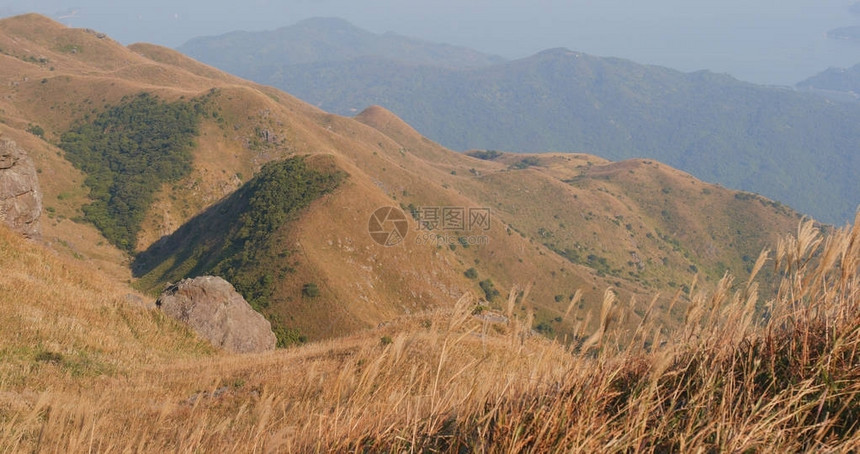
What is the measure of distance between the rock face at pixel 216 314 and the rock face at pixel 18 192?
13.3m

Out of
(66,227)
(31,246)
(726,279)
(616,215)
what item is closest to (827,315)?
(726,279)

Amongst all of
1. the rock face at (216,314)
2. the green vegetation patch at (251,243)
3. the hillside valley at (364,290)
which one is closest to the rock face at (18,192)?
the hillside valley at (364,290)

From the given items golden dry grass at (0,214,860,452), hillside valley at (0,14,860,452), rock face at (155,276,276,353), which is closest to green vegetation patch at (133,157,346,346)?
hillside valley at (0,14,860,452)

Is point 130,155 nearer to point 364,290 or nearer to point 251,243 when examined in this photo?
point 251,243

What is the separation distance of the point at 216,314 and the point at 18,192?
17.0 metres

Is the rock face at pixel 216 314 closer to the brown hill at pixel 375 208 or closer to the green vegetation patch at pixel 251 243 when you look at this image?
the brown hill at pixel 375 208

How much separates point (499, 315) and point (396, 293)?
39.0 m

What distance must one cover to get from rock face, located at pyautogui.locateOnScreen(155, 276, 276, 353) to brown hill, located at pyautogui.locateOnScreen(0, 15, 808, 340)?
574 cm

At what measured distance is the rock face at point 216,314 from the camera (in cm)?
1745

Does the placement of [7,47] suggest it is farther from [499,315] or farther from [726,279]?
[726,279]

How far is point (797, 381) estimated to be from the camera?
3.33 metres

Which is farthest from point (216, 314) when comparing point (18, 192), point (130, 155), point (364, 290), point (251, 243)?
point (130, 155)

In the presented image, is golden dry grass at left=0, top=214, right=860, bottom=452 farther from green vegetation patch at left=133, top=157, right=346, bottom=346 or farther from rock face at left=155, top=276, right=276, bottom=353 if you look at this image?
green vegetation patch at left=133, top=157, right=346, bottom=346

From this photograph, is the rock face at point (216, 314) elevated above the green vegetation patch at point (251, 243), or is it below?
above
